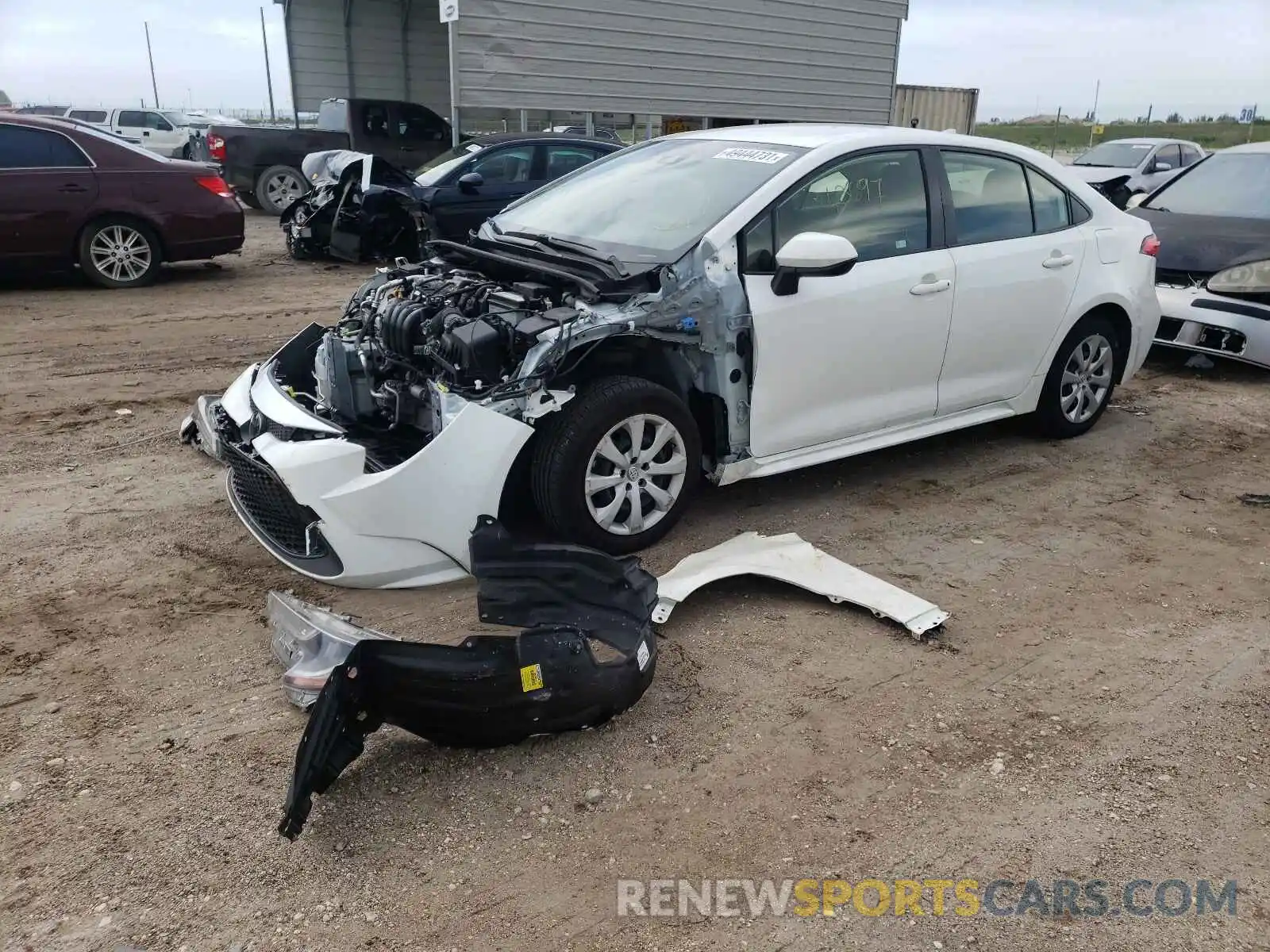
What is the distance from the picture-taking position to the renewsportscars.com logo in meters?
2.37

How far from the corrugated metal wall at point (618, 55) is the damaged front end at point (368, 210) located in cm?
428

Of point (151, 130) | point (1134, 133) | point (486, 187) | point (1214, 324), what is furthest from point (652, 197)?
point (1134, 133)

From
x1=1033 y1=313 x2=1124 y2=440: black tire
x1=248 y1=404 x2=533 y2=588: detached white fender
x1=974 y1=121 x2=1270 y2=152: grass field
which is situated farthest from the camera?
x1=974 y1=121 x2=1270 y2=152: grass field

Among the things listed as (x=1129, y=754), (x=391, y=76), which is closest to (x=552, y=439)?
(x=1129, y=754)

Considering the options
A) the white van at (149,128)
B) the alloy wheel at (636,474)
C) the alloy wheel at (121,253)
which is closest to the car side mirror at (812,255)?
the alloy wheel at (636,474)

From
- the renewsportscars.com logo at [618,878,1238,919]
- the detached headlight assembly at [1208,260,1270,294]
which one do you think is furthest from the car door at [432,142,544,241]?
the renewsportscars.com logo at [618,878,1238,919]

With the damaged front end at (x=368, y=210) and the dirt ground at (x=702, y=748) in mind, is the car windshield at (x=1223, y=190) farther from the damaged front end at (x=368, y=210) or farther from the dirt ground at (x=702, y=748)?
the damaged front end at (x=368, y=210)

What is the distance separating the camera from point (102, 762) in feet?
9.20

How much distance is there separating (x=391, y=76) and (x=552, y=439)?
19.9 meters

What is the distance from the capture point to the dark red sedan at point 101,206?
8.84 metres

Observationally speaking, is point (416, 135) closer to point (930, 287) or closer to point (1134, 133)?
point (930, 287)

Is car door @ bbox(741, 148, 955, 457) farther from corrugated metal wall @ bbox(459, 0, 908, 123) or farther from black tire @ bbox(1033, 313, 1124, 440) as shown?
corrugated metal wall @ bbox(459, 0, 908, 123)

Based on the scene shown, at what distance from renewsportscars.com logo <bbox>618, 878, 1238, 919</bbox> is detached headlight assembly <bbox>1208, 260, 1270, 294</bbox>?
594 centimetres

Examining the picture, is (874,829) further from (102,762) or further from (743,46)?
(743,46)
